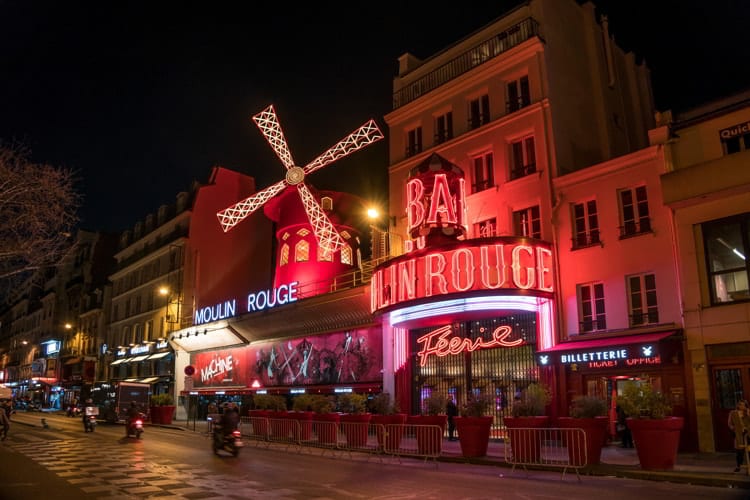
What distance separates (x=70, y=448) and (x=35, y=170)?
8.08 metres

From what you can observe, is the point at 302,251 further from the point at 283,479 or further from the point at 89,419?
the point at 283,479

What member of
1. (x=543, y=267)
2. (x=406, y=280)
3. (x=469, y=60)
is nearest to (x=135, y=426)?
(x=406, y=280)

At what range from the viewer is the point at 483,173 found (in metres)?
22.4

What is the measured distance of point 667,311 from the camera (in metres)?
16.5

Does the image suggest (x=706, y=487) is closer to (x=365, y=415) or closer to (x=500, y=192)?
(x=365, y=415)

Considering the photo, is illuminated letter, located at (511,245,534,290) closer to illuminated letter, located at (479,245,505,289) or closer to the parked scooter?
illuminated letter, located at (479,245,505,289)

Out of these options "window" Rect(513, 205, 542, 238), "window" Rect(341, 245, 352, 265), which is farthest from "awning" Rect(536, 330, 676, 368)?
"window" Rect(341, 245, 352, 265)

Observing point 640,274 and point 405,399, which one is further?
point 405,399

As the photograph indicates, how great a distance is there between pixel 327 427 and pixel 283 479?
6462mm

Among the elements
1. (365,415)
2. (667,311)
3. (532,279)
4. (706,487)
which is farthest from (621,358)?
(365,415)

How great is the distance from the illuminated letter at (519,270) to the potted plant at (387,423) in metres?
5.12

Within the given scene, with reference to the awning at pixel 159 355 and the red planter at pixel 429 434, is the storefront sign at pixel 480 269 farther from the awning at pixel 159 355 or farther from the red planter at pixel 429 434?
the awning at pixel 159 355

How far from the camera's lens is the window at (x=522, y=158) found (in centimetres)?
2091

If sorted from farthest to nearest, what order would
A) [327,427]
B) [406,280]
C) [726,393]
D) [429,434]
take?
[406,280], [327,427], [726,393], [429,434]
